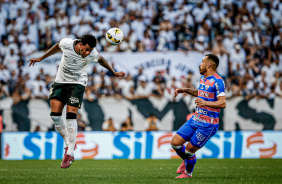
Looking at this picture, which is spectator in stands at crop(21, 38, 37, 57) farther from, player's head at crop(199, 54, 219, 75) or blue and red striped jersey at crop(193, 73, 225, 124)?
blue and red striped jersey at crop(193, 73, 225, 124)

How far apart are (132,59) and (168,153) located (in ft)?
13.9

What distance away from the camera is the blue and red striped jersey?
8.46m

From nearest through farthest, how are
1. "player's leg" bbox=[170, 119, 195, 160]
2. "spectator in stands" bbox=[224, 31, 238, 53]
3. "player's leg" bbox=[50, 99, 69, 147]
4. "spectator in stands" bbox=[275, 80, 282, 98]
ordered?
"player's leg" bbox=[170, 119, 195, 160], "player's leg" bbox=[50, 99, 69, 147], "spectator in stands" bbox=[275, 80, 282, 98], "spectator in stands" bbox=[224, 31, 238, 53]

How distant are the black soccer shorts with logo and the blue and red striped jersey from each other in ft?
7.67

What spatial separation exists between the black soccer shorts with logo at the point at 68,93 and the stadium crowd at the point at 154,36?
24.2ft

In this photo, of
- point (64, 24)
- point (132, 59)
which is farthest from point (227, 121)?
point (64, 24)

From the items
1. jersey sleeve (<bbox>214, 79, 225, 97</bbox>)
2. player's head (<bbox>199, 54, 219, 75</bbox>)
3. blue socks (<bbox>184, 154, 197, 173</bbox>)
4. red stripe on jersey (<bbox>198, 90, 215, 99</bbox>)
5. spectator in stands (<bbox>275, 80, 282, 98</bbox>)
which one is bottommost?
blue socks (<bbox>184, 154, 197, 173</bbox>)

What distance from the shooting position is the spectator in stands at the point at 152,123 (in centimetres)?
1641

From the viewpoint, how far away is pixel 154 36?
67.8 ft

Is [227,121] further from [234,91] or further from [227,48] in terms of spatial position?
[227,48]

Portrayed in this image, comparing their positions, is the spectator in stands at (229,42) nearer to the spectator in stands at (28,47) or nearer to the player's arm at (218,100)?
the spectator in stands at (28,47)

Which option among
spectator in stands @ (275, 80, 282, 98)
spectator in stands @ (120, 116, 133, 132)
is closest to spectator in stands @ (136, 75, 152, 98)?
spectator in stands @ (120, 116, 133, 132)

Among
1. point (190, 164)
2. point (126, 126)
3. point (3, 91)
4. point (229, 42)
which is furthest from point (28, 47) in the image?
point (190, 164)

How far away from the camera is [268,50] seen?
20031 millimetres
